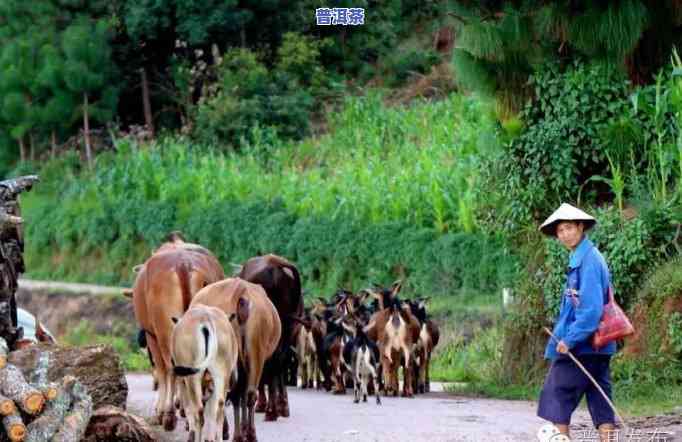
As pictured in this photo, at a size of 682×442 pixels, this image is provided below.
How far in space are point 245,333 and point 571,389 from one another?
3.93 meters

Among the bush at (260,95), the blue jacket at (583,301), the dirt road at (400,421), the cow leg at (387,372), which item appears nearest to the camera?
the blue jacket at (583,301)

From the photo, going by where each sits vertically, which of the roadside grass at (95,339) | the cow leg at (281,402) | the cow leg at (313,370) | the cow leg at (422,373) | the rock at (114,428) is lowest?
the roadside grass at (95,339)

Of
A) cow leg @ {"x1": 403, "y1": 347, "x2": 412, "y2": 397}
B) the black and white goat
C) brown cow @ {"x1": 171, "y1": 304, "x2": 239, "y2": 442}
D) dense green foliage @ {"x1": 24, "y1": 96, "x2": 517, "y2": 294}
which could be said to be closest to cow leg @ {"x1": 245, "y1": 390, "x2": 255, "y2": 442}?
brown cow @ {"x1": 171, "y1": 304, "x2": 239, "y2": 442}

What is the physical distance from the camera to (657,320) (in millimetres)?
18078

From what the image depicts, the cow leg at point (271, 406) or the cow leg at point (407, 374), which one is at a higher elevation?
the cow leg at point (271, 406)

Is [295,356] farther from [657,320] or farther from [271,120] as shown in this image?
[271,120]

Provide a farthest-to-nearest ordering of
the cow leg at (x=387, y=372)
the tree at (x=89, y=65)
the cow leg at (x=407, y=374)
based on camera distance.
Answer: the tree at (x=89, y=65) → the cow leg at (x=387, y=372) → the cow leg at (x=407, y=374)

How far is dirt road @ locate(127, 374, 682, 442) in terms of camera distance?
14.8 meters

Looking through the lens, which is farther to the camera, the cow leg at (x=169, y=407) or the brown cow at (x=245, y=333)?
the cow leg at (x=169, y=407)

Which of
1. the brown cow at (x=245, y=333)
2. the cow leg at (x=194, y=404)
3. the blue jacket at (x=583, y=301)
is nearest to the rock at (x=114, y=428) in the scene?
the cow leg at (x=194, y=404)

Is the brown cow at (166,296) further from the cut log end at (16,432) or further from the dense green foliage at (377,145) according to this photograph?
the dense green foliage at (377,145)

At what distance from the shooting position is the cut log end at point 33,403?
12.1 m

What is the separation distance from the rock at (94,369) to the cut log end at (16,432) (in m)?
2.39

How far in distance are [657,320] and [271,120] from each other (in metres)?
25.1
